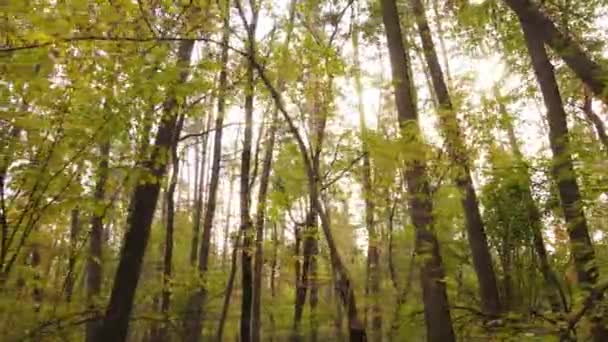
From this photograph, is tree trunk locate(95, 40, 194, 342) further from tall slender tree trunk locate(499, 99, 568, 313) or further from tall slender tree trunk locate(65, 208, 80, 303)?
tall slender tree trunk locate(499, 99, 568, 313)

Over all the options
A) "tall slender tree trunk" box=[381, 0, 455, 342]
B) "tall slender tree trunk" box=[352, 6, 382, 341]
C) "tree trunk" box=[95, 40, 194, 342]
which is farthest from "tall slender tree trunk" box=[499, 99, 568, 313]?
"tree trunk" box=[95, 40, 194, 342]

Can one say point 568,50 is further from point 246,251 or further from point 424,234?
point 246,251

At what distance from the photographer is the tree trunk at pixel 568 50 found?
7.80 feet

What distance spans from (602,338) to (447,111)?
2554mm

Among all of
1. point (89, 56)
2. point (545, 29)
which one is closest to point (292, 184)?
point (89, 56)

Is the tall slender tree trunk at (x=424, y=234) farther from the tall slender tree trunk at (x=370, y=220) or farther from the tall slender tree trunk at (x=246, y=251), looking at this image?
the tall slender tree trunk at (x=246, y=251)

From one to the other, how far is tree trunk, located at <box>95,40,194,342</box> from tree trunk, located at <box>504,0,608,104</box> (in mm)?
3883

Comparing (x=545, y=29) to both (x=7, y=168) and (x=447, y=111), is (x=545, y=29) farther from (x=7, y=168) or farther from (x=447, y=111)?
(x=7, y=168)

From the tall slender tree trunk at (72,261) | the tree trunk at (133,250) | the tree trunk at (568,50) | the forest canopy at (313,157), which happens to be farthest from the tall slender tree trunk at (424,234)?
Answer: the tall slender tree trunk at (72,261)

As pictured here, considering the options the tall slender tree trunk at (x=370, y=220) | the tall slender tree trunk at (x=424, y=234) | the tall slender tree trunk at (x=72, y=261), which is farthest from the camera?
the tall slender tree trunk at (x=370, y=220)

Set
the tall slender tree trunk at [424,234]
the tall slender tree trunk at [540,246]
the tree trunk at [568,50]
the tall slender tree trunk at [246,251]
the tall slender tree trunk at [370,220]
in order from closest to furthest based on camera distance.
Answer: the tree trunk at [568,50], the tall slender tree trunk at [424,234], the tall slender tree trunk at [540,246], the tall slender tree trunk at [246,251], the tall slender tree trunk at [370,220]

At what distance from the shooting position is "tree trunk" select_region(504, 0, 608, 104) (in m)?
2.38

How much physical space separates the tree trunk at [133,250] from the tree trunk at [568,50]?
388 centimetres

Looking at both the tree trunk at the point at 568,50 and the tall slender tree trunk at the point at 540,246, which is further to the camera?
the tall slender tree trunk at the point at 540,246
